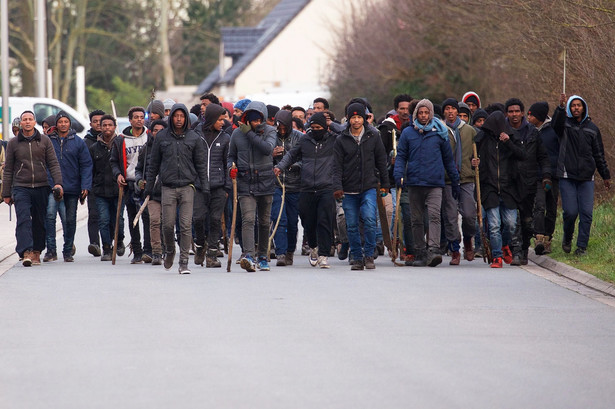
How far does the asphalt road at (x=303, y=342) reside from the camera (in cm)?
769

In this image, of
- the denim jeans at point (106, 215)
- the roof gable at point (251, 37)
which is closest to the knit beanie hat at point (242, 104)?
the denim jeans at point (106, 215)

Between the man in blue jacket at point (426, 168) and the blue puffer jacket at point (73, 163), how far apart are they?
3.86 m

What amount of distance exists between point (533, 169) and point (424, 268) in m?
1.67

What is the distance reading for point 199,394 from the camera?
767 cm

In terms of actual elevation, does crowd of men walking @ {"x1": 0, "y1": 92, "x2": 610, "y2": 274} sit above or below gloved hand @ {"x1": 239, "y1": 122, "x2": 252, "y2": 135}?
below

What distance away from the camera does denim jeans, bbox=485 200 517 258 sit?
49.9ft

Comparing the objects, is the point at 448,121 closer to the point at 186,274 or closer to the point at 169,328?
the point at 186,274

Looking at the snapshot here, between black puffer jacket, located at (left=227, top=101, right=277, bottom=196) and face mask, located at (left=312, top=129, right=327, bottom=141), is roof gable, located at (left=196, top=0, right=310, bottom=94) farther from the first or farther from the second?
black puffer jacket, located at (left=227, top=101, right=277, bottom=196)

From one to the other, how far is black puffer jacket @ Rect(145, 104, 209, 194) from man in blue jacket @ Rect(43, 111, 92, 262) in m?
2.18

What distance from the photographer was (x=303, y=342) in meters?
9.53

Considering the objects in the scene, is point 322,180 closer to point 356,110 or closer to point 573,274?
point 356,110

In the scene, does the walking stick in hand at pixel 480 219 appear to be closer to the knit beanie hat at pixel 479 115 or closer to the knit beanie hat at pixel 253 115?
the knit beanie hat at pixel 479 115

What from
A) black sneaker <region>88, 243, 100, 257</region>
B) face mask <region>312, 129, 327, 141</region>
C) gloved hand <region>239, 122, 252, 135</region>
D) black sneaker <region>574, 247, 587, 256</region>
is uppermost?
gloved hand <region>239, 122, 252, 135</region>

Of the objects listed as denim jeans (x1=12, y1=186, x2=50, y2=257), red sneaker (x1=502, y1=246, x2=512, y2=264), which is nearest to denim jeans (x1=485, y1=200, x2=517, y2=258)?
red sneaker (x1=502, y1=246, x2=512, y2=264)
